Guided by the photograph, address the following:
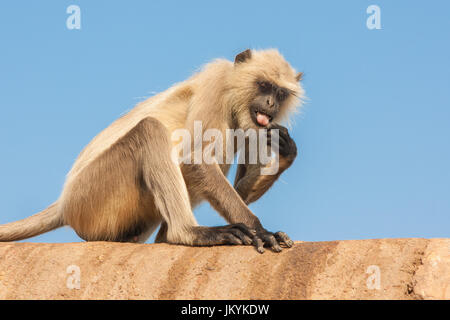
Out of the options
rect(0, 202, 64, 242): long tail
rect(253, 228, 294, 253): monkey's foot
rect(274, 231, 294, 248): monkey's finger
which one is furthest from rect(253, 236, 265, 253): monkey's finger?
rect(0, 202, 64, 242): long tail

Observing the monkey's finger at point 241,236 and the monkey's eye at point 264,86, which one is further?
the monkey's eye at point 264,86

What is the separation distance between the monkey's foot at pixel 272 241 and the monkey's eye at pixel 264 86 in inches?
84.5

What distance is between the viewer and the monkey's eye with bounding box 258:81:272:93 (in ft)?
24.1

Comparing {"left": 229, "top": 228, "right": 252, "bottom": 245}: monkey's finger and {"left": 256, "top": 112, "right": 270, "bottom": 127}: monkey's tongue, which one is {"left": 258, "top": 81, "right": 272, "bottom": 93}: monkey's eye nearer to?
{"left": 256, "top": 112, "right": 270, "bottom": 127}: monkey's tongue

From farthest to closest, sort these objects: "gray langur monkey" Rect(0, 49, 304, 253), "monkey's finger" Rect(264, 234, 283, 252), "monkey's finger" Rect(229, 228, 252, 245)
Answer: "gray langur monkey" Rect(0, 49, 304, 253), "monkey's finger" Rect(229, 228, 252, 245), "monkey's finger" Rect(264, 234, 283, 252)

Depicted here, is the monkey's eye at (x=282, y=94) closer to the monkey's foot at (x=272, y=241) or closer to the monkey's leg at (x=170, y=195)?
the monkey's leg at (x=170, y=195)

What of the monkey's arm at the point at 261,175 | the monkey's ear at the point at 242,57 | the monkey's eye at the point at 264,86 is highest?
the monkey's ear at the point at 242,57

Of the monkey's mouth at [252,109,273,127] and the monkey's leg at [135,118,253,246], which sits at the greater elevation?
the monkey's mouth at [252,109,273,127]

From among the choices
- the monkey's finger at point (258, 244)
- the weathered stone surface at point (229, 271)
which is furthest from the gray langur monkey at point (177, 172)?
the weathered stone surface at point (229, 271)

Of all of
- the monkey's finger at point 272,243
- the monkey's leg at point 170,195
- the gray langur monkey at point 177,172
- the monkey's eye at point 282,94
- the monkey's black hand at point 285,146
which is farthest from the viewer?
the monkey's eye at point 282,94

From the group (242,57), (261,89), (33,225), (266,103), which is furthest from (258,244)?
(33,225)

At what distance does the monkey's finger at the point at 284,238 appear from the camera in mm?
5683

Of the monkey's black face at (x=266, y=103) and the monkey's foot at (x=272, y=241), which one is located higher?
the monkey's black face at (x=266, y=103)

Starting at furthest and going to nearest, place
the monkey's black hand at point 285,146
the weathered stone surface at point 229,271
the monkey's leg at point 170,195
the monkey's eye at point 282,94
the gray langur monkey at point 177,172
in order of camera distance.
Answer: the monkey's eye at point 282,94, the monkey's black hand at point 285,146, the gray langur monkey at point 177,172, the monkey's leg at point 170,195, the weathered stone surface at point 229,271
